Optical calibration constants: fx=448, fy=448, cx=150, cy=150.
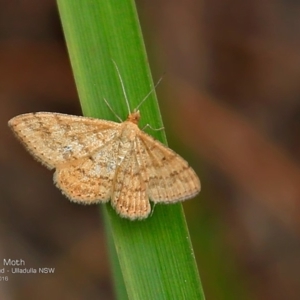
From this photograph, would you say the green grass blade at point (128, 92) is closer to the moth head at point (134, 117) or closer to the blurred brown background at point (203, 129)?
the moth head at point (134, 117)

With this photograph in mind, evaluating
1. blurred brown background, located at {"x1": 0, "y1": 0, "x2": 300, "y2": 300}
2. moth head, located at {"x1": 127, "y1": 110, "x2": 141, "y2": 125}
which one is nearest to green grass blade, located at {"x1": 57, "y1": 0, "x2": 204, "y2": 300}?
moth head, located at {"x1": 127, "y1": 110, "x2": 141, "y2": 125}

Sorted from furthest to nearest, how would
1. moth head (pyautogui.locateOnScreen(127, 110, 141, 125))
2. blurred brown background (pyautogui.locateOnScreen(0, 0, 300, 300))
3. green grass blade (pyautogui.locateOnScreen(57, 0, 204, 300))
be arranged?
1. blurred brown background (pyautogui.locateOnScreen(0, 0, 300, 300))
2. moth head (pyautogui.locateOnScreen(127, 110, 141, 125))
3. green grass blade (pyautogui.locateOnScreen(57, 0, 204, 300))

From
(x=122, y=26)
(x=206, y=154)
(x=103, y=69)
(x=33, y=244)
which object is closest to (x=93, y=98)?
(x=103, y=69)

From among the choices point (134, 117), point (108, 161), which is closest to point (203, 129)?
point (108, 161)

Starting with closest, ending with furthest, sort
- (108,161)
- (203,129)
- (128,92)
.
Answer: (128,92) → (108,161) → (203,129)

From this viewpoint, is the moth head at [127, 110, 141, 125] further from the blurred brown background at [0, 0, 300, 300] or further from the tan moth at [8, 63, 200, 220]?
the blurred brown background at [0, 0, 300, 300]

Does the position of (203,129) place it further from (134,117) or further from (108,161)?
(134,117)

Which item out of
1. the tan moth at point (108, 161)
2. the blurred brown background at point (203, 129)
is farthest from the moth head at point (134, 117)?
the blurred brown background at point (203, 129)
